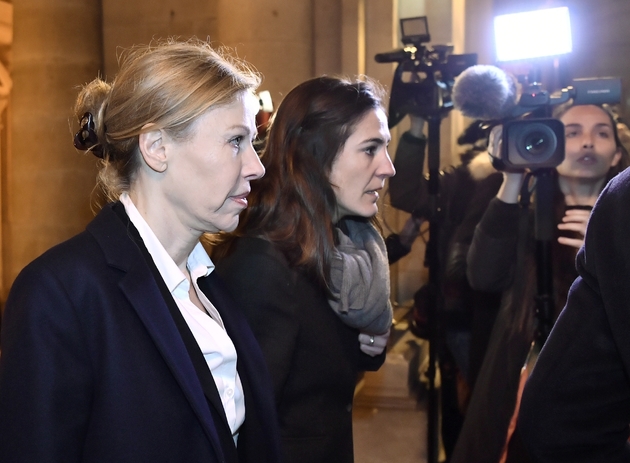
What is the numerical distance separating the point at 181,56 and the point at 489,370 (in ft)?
5.90

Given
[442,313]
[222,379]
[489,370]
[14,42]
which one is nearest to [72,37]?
[14,42]

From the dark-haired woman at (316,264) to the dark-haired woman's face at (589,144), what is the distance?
85cm

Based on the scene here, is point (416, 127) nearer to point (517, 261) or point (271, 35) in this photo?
point (517, 261)

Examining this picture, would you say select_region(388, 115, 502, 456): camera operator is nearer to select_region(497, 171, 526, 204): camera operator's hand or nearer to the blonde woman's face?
select_region(497, 171, 526, 204): camera operator's hand

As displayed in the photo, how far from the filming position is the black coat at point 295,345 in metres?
1.51

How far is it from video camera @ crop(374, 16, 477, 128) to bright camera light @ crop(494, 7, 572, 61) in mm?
214

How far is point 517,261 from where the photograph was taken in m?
2.39

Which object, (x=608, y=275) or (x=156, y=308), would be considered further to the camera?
(x=156, y=308)

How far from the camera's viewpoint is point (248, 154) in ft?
4.06

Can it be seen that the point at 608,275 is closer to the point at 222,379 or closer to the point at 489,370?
the point at 222,379

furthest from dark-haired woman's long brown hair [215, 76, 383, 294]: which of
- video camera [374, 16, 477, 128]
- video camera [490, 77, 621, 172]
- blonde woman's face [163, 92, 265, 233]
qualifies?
video camera [374, 16, 477, 128]

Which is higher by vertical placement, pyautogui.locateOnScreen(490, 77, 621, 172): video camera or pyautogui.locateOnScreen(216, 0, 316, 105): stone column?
pyautogui.locateOnScreen(216, 0, 316, 105): stone column

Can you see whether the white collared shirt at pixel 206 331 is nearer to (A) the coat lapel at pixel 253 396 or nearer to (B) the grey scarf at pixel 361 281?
(A) the coat lapel at pixel 253 396

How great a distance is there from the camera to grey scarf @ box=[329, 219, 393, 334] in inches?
64.6
